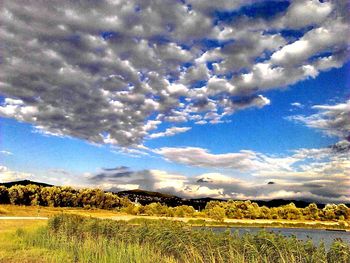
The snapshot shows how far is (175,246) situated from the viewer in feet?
44.0

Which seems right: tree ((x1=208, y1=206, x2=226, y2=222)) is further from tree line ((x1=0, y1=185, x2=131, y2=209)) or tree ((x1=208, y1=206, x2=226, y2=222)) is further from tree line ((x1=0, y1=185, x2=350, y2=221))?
tree line ((x1=0, y1=185, x2=131, y2=209))

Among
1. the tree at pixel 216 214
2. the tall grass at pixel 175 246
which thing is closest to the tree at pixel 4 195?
the tree at pixel 216 214

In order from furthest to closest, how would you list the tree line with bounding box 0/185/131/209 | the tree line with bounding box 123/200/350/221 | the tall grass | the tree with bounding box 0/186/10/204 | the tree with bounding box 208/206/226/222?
the tree line with bounding box 123/200/350/221 → the tree line with bounding box 0/185/131/209 → the tree with bounding box 0/186/10/204 → the tree with bounding box 208/206/226/222 → the tall grass

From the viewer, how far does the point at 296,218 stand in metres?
101

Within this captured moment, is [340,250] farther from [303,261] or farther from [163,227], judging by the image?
[163,227]

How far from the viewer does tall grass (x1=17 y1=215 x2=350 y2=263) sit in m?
10.2

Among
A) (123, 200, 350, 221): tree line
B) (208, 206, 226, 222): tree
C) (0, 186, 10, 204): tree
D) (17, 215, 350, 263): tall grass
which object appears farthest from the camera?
(123, 200, 350, 221): tree line

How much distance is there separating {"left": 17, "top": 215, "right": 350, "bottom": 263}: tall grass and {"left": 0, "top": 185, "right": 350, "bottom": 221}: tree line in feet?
211

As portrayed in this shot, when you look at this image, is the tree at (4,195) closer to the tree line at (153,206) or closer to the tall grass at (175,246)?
the tree line at (153,206)

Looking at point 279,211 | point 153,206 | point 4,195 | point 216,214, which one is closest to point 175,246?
point 216,214

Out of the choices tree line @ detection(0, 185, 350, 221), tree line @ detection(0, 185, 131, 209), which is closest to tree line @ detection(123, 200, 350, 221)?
tree line @ detection(0, 185, 350, 221)

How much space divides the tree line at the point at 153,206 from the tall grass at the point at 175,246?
6418 cm

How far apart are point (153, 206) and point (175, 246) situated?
2944 inches

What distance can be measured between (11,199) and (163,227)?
3106 inches
